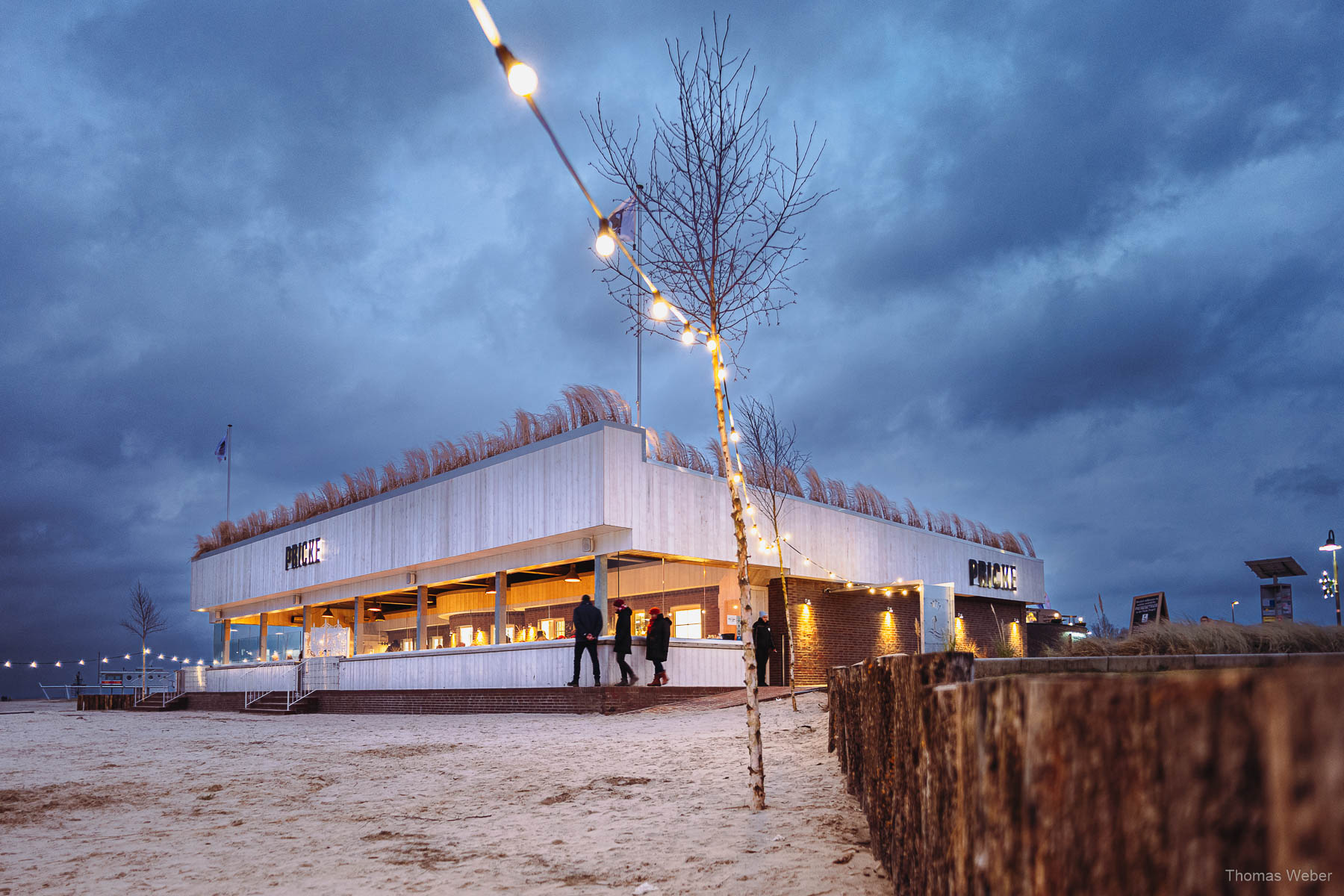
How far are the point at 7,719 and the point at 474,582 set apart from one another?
9.95 meters

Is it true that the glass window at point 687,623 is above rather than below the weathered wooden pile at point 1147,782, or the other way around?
below

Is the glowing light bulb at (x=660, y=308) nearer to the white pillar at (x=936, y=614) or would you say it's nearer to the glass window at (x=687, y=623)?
the glass window at (x=687, y=623)

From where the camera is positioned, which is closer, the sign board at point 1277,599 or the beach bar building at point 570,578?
the beach bar building at point 570,578

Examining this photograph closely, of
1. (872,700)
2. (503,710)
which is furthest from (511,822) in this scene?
(503,710)

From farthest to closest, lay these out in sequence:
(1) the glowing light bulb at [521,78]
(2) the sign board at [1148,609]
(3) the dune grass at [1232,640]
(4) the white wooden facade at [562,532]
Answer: (4) the white wooden facade at [562,532] → (2) the sign board at [1148,609] → (3) the dune grass at [1232,640] → (1) the glowing light bulb at [521,78]

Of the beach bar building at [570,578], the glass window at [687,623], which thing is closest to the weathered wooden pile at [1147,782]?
the beach bar building at [570,578]

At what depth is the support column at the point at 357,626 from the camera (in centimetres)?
2555

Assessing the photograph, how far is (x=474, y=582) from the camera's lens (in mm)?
22812

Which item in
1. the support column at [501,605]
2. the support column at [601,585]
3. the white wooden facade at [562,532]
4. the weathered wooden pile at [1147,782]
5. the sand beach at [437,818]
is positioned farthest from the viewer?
the support column at [501,605]

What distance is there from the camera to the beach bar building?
18719 millimetres

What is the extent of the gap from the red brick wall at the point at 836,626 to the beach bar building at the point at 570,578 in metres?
0.04

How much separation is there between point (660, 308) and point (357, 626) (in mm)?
20688

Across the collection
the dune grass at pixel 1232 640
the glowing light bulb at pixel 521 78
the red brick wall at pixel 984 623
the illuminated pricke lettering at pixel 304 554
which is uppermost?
the glowing light bulb at pixel 521 78

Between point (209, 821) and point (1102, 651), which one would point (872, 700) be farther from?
point (1102, 651)
